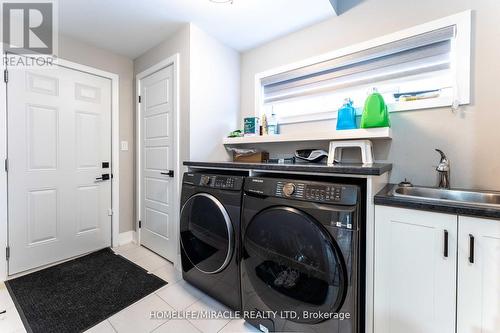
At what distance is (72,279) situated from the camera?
1895 millimetres

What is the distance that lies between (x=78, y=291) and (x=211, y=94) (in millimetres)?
2011

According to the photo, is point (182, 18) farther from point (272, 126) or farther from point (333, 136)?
point (333, 136)

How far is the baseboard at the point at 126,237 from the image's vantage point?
262 cm

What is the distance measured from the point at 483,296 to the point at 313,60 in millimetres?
1810

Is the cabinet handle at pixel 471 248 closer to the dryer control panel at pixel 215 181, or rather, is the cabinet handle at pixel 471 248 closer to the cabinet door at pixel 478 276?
the cabinet door at pixel 478 276

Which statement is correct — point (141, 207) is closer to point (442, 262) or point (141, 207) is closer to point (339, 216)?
point (339, 216)

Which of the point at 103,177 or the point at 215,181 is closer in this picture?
the point at 215,181

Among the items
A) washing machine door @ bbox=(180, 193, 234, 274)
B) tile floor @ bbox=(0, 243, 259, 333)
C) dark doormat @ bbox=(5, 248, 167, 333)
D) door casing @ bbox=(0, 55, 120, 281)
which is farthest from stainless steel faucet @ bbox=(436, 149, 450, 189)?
door casing @ bbox=(0, 55, 120, 281)

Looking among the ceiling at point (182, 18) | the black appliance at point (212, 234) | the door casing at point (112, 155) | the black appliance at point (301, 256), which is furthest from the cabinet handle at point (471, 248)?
the door casing at point (112, 155)

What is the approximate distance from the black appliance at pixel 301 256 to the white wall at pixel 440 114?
0.80m

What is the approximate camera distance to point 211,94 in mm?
2145

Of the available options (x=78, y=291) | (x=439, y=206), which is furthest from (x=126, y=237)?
(x=439, y=206)

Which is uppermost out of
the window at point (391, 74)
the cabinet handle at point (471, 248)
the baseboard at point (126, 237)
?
the window at point (391, 74)

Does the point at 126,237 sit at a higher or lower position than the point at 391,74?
lower
